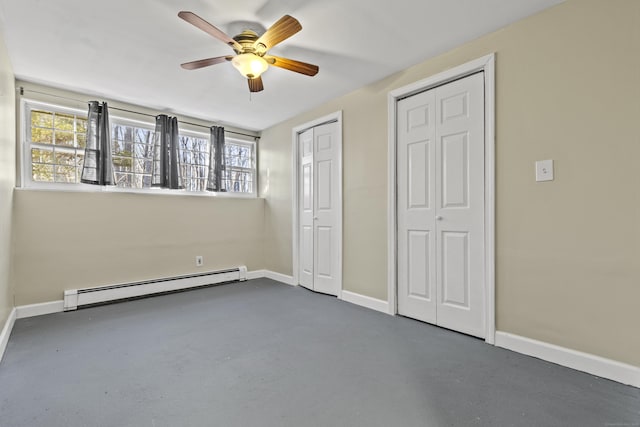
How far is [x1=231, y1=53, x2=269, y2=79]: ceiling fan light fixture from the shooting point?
7.54ft

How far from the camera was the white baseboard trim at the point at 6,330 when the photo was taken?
2.20m

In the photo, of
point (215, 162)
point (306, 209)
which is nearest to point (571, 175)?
point (306, 209)

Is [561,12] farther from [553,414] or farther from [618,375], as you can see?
[553,414]

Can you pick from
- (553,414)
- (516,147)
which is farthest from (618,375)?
(516,147)

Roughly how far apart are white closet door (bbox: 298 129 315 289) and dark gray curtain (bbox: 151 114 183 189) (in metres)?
1.64

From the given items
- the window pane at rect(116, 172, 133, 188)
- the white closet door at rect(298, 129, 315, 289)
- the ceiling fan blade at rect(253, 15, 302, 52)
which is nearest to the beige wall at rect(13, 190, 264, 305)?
the window pane at rect(116, 172, 133, 188)

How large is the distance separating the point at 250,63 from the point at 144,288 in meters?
3.00

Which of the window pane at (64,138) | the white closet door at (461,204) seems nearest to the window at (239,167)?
the window pane at (64,138)

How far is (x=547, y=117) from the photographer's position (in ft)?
6.95

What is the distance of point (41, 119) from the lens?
330 centimetres

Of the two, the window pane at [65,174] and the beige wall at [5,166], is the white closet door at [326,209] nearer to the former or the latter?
the window pane at [65,174]

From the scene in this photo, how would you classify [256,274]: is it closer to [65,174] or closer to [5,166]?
[65,174]

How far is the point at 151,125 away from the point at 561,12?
4.28 metres

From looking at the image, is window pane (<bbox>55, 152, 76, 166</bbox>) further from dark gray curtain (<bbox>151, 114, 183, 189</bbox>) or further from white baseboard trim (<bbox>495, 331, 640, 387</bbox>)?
white baseboard trim (<bbox>495, 331, 640, 387</bbox>)
